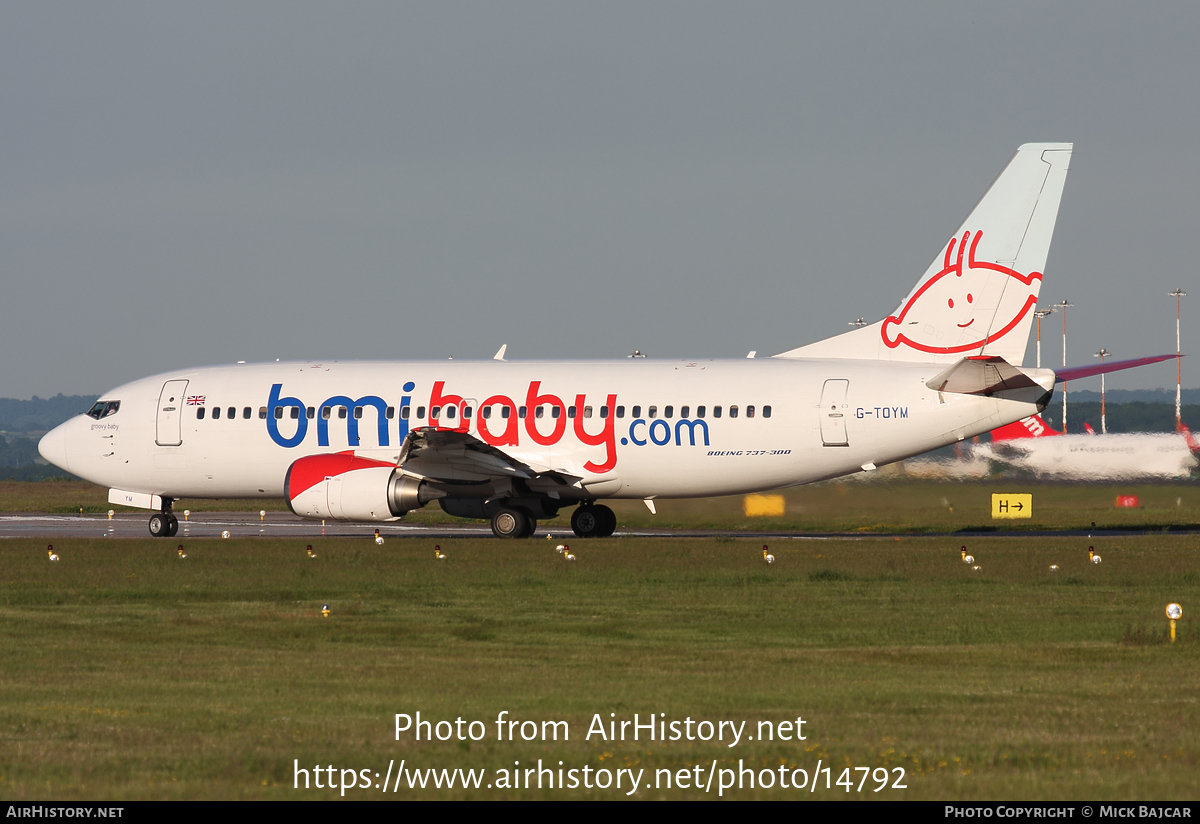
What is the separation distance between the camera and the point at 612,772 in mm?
9828

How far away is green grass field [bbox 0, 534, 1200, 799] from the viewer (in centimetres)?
1007

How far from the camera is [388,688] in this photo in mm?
13422

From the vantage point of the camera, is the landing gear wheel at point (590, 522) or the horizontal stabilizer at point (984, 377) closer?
the horizontal stabilizer at point (984, 377)

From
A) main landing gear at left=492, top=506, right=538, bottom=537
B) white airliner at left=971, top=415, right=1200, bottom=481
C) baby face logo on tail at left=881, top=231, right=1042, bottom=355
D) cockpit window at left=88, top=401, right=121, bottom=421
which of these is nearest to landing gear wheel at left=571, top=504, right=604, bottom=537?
main landing gear at left=492, top=506, right=538, bottom=537

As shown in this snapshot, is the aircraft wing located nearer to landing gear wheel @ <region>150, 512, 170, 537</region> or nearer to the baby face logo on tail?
landing gear wheel @ <region>150, 512, 170, 537</region>

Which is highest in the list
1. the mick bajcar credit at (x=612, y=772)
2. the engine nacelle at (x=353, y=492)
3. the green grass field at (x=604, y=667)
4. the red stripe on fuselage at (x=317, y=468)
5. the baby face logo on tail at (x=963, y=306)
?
the baby face logo on tail at (x=963, y=306)

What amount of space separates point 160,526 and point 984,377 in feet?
67.0

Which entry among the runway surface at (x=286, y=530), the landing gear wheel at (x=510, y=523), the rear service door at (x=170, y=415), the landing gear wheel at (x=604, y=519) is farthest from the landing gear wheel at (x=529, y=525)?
the rear service door at (x=170, y=415)

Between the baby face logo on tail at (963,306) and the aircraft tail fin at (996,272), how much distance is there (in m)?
0.02

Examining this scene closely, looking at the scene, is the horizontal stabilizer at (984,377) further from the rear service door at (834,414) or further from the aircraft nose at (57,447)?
the aircraft nose at (57,447)

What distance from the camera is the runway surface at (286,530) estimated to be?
35312 mm

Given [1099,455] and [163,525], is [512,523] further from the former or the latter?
[1099,455]
